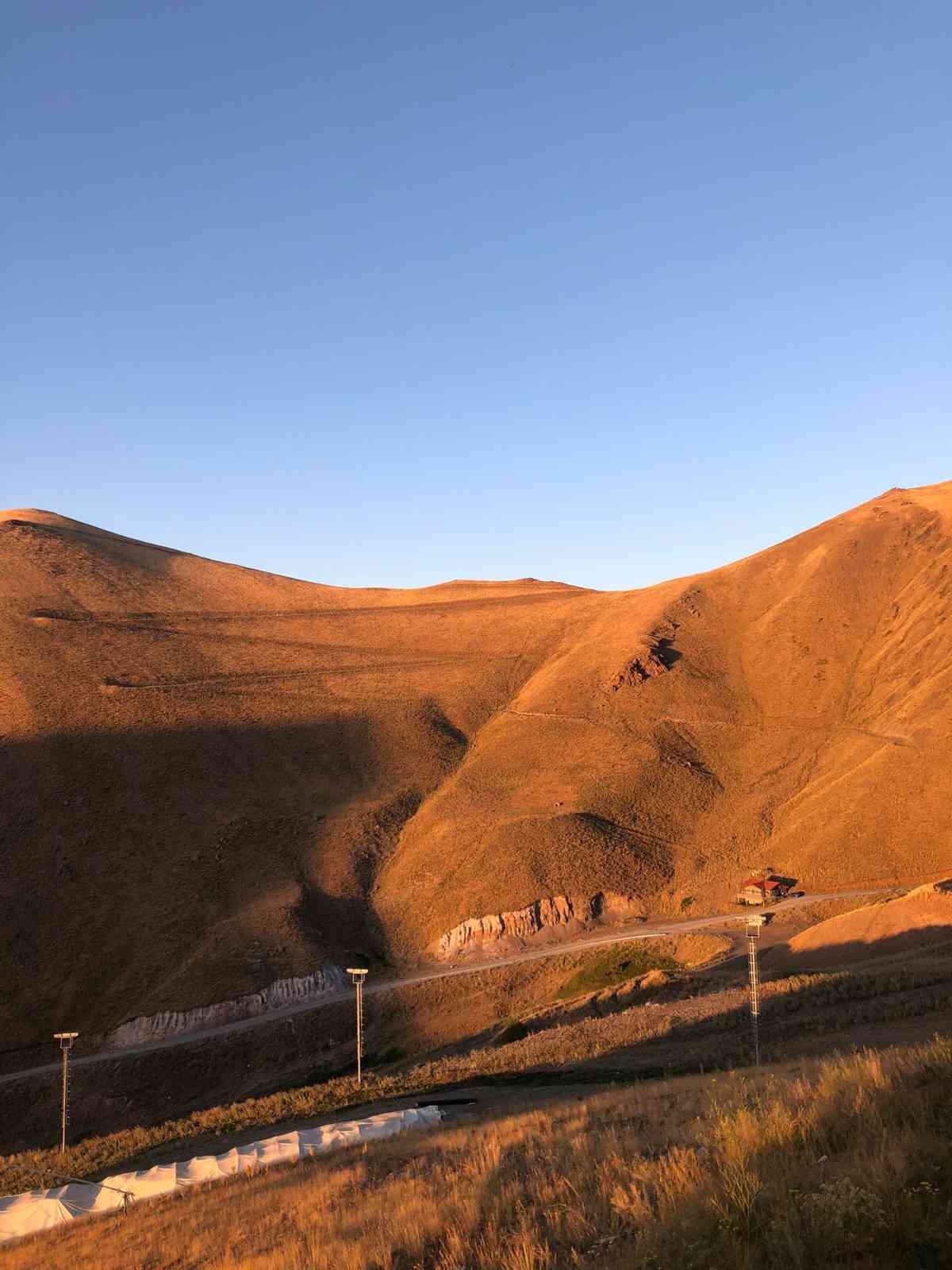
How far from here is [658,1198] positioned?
26.5ft

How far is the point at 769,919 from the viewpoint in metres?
58.0

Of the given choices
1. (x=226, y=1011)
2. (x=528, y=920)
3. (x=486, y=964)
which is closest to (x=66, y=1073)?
(x=226, y=1011)

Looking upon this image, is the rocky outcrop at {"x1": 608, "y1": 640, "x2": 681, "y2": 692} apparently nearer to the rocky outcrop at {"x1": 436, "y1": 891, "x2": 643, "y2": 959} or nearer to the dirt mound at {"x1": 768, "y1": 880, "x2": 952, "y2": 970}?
the rocky outcrop at {"x1": 436, "y1": 891, "x2": 643, "y2": 959}

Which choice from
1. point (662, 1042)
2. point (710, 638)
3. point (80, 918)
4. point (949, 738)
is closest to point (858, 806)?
point (949, 738)

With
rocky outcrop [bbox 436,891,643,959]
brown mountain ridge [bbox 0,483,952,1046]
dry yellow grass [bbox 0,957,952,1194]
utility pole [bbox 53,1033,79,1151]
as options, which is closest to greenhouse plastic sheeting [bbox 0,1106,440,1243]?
dry yellow grass [bbox 0,957,952,1194]

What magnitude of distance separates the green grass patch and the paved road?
1754 millimetres

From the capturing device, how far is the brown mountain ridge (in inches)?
2569

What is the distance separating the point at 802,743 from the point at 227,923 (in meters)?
51.0

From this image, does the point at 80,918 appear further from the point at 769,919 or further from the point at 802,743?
the point at 802,743

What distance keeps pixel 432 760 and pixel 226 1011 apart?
118 ft

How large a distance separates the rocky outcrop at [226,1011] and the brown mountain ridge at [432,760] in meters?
0.85

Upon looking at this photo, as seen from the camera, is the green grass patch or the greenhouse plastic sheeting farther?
the green grass patch

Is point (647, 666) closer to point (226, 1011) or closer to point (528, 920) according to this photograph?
point (528, 920)

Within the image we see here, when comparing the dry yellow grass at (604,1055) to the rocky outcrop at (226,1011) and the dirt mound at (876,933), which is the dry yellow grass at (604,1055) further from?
the rocky outcrop at (226,1011)
